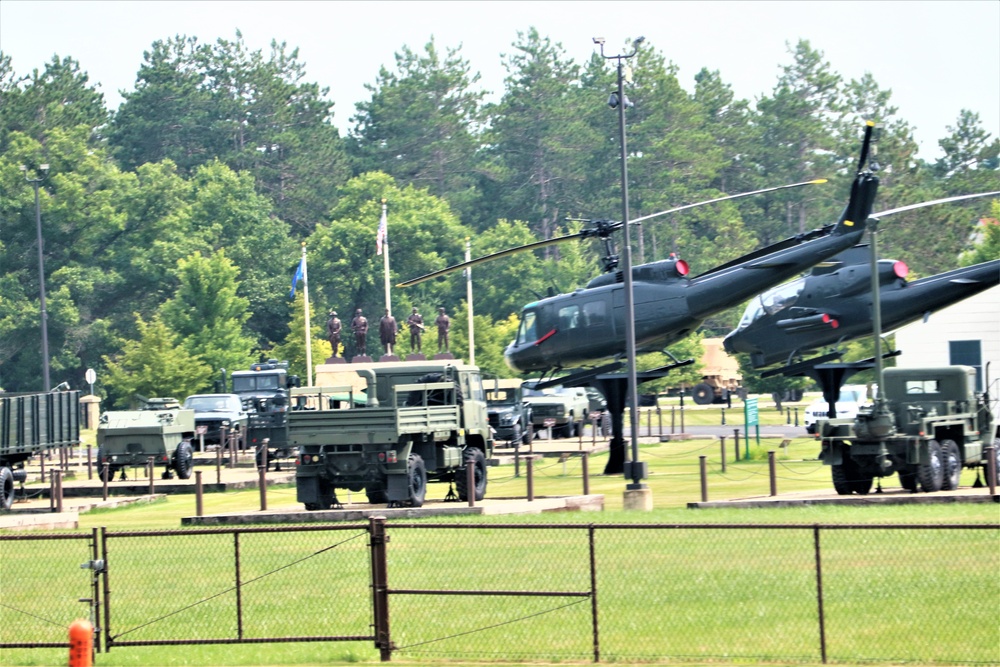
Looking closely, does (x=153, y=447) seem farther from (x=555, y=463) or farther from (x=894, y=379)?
(x=894, y=379)

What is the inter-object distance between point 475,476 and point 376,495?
174 centimetres

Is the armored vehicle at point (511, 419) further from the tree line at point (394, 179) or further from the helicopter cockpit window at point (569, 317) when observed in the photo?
the tree line at point (394, 179)

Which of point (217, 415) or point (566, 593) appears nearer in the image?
point (566, 593)

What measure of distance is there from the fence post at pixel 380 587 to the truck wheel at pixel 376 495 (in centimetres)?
1193

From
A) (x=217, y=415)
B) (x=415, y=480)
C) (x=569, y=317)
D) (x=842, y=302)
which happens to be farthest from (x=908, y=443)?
(x=217, y=415)

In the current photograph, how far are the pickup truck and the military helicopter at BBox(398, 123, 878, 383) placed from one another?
15965 millimetres

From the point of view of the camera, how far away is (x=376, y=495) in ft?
84.0

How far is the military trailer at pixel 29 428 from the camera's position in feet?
93.5

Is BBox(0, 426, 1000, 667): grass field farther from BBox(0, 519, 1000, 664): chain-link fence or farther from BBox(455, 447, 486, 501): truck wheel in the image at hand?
BBox(455, 447, 486, 501): truck wheel

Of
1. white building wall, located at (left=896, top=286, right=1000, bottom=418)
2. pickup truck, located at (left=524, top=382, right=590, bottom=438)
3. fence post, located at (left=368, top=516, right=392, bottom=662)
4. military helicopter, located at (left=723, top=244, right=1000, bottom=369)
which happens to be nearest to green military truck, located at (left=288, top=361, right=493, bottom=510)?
military helicopter, located at (left=723, top=244, right=1000, bottom=369)

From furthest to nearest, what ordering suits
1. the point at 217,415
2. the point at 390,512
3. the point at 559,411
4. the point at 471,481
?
the point at 559,411 < the point at 217,415 < the point at 471,481 < the point at 390,512

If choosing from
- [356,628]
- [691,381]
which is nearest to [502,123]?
[691,381]

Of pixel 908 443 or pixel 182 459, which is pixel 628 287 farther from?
pixel 182 459

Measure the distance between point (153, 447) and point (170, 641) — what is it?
914 inches
